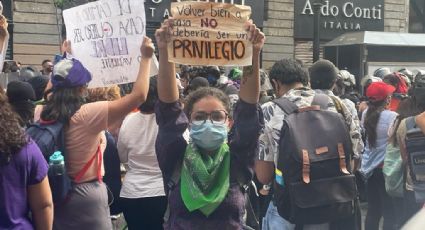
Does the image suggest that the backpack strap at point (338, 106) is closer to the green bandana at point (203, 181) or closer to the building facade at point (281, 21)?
the green bandana at point (203, 181)

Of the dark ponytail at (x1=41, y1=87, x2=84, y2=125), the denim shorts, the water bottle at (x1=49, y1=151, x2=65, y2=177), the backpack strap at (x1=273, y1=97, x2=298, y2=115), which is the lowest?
the denim shorts

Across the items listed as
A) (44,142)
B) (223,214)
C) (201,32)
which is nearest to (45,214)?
(44,142)

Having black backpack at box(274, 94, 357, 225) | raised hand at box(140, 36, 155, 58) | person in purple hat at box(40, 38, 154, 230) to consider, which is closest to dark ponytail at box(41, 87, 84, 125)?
person in purple hat at box(40, 38, 154, 230)

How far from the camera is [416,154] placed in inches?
179

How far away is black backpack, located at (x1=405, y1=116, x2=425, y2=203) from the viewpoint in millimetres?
4520

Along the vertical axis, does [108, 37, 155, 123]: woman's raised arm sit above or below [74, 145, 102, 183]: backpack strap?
above

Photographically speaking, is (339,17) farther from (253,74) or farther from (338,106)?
(253,74)

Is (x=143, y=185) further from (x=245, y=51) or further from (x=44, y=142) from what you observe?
(x=245, y=51)

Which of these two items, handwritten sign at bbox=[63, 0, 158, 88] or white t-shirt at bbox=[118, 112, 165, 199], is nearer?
handwritten sign at bbox=[63, 0, 158, 88]

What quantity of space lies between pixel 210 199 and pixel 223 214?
114mm

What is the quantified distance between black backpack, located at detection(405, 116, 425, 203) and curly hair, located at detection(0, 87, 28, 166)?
9.36 feet

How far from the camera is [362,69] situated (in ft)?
50.7

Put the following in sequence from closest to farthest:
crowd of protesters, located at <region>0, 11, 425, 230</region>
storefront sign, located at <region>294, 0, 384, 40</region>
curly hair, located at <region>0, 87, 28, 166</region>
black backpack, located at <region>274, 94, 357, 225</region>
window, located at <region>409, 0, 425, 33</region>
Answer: curly hair, located at <region>0, 87, 28, 166</region> → crowd of protesters, located at <region>0, 11, 425, 230</region> → black backpack, located at <region>274, 94, 357, 225</region> → storefront sign, located at <region>294, 0, 384, 40</region> → window, located at <region>409, 0, 425, 33</region>

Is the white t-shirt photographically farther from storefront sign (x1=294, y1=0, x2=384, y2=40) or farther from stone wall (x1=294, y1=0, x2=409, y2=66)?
stone wall (x1=294, y1=0, x2=409, y2=66)
